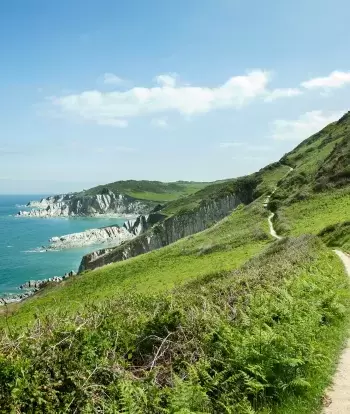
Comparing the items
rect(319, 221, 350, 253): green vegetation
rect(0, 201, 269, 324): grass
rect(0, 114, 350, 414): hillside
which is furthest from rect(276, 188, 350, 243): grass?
rect(0, 114, 350, 414): hillside

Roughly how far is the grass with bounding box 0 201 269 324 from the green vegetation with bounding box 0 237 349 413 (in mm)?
31823

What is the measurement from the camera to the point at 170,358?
35.0 ft

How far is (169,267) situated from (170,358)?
A: 4919cm

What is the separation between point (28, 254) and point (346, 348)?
149067 millimetres

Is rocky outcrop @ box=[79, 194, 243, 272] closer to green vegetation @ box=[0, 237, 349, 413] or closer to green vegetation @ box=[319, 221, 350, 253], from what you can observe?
green vegetation @ box=[319, 221, 350, 253]

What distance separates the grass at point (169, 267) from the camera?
4916cm

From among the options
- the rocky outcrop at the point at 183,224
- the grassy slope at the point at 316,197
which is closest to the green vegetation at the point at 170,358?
the grassy slope at the point at 316,197

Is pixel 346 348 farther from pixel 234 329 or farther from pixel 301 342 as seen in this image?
pixel 234 329

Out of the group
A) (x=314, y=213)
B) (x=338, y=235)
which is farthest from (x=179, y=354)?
(x=314, y=213)

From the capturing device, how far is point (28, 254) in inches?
5950

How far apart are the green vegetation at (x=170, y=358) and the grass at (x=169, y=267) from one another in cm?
3182

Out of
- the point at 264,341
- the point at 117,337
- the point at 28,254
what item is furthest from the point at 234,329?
the point at 28,254

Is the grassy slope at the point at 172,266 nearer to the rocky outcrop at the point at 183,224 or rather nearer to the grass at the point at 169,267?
the grass at the point at 169,267

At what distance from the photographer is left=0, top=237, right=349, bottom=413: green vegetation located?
8.37 meters
